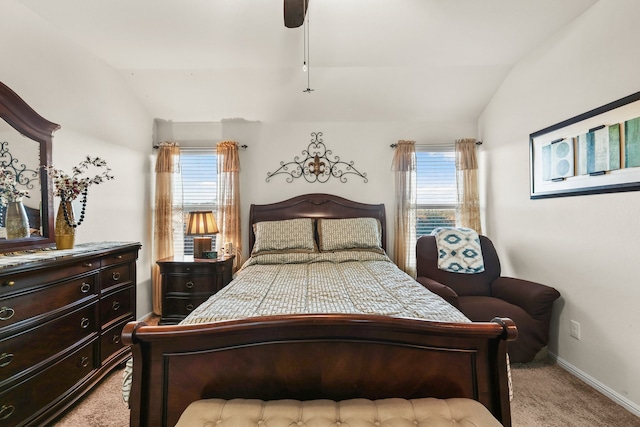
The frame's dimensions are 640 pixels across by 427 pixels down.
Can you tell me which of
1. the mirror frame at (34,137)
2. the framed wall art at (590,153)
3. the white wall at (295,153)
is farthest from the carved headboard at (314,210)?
the mirror frame at (34,137)

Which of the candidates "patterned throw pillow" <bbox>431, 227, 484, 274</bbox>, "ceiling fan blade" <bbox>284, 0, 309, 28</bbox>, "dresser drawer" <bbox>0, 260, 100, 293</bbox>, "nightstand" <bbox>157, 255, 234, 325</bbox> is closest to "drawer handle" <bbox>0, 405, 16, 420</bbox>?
"dresser drawer" <bbox>0, 260, 100, 293</bbox>

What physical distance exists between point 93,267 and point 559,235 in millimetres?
3552

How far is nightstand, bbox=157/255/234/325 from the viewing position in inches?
118

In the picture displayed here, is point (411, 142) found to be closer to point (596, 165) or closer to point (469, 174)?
point (469, 174)

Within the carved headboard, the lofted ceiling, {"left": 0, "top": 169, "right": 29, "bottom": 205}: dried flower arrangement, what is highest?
the lofted ceiling

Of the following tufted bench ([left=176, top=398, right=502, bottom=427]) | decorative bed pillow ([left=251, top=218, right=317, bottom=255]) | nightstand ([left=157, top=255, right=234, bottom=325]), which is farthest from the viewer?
decorative bed pillow ([left=251, top=218, right=317, bottom=255])

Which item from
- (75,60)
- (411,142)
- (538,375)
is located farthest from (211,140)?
(538,375)

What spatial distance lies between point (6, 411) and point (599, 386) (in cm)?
355

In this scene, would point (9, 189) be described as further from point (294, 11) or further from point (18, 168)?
point (294, 11)

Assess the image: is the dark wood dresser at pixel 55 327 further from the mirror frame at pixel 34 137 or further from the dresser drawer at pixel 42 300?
the mirror frame at pixel 34 137

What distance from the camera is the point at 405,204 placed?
11.6ft

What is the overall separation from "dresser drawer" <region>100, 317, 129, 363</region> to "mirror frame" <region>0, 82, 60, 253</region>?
0.75m

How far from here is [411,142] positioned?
140 inches

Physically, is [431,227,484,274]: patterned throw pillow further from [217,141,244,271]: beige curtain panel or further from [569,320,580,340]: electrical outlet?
[217,141,244,271]: beige curtain panel
